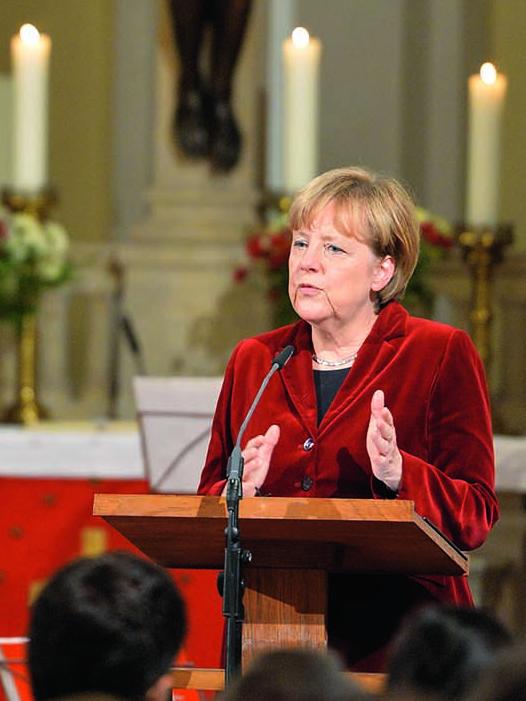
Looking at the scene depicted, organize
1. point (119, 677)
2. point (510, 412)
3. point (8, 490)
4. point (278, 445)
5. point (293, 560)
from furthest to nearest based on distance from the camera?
1. point (510, 412)
2. point (8, 490)
3. point (278, 445)
4. point (293, 560)
5. point (119, 677)

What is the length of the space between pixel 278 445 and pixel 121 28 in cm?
495

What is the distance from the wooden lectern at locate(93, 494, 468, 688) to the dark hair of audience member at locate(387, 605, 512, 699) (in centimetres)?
60

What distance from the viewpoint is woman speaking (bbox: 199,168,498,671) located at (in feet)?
11.1

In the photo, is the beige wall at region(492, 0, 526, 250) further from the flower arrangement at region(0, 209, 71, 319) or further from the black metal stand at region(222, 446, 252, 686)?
the black metal stand at region(222, 446, 252, 686)

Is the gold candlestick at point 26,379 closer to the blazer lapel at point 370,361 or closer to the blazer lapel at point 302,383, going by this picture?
the blazer lapel at point 302,383

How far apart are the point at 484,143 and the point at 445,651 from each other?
184 inches

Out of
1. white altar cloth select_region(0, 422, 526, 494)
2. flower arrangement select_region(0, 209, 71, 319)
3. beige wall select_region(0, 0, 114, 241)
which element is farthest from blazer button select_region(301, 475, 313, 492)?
beige wall select_region(0, 0, 114, 241)

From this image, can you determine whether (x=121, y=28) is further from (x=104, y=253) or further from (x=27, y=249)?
(x=27, y=249)

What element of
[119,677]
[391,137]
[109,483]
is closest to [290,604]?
[119,677]

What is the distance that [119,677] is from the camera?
234 centimetres

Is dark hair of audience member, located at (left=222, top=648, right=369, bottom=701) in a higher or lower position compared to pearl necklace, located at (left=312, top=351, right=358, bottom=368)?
lower

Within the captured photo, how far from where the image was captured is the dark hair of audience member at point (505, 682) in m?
1.78

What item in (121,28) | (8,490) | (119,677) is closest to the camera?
(119,677)

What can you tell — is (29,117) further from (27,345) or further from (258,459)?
(258,459)
